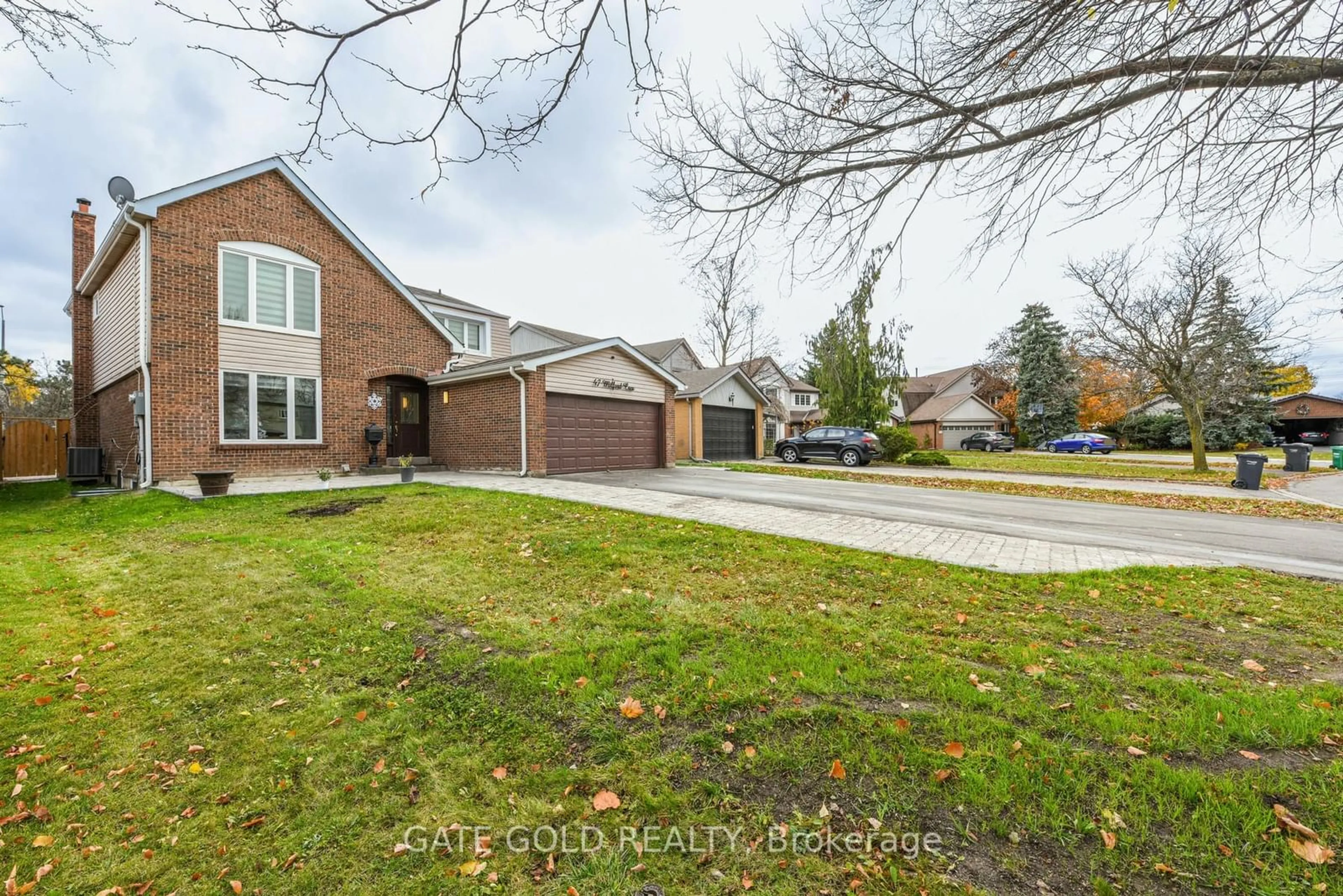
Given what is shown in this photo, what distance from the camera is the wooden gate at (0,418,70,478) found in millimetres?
14617

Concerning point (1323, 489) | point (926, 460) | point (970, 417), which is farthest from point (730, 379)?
point (970, 417)

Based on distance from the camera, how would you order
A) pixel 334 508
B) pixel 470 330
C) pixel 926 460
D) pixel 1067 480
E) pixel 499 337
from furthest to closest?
pixel 926 460
pixel 499 337
pixel 470 330
pixel 1067 480
pixel 334 508

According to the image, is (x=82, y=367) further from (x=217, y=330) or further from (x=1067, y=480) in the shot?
(x=1067, y=480)

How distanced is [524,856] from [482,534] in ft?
16.0

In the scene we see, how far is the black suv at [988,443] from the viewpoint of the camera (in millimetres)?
37906

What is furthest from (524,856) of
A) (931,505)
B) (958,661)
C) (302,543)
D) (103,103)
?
(931,505)

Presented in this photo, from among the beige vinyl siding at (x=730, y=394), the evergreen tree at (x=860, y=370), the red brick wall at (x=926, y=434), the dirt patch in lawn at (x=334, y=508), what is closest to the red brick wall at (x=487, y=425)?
the dirt patch in lawn at (x=334, y=508)

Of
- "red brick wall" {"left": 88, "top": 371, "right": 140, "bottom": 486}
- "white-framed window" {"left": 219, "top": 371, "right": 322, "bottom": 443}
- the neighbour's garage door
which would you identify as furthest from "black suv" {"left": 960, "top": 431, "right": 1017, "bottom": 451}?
"red brick wall" {"left": 88, "top": 371, "right": 140, "bottom": 486}

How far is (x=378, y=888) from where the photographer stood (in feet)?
5.74

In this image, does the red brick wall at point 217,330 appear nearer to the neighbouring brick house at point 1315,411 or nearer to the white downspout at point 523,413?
the white downspout at point 523,413

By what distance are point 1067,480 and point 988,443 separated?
80.7 ft

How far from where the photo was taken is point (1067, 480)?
52.3 feet

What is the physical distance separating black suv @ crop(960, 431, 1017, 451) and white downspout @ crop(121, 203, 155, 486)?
42.3 metres

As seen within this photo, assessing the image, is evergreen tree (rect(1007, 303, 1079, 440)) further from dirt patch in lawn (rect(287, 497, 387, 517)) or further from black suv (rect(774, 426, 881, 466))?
dirt patch in lawn (rect(287, 497, 387, 517))
